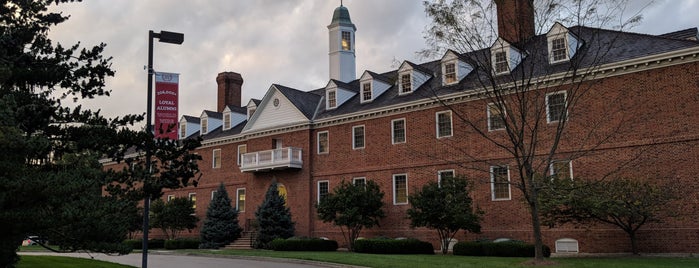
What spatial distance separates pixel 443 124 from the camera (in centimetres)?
2875

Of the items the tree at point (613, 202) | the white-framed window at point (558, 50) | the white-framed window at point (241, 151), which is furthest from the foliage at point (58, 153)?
the white-framed window at point (241, 151)

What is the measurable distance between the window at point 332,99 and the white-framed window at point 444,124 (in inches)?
305

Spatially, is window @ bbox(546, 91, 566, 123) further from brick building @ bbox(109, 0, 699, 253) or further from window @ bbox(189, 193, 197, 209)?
window @ bbox(189, 193, 197, 209)

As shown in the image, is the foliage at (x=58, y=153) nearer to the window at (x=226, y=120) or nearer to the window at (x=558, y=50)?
the window at (x=558, y=50)

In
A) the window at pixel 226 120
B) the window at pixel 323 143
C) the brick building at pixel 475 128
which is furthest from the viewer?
the window at pixel 226 120

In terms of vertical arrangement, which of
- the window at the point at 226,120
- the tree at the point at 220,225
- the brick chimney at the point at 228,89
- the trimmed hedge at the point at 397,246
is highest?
the brick chimney at the point at 228,89

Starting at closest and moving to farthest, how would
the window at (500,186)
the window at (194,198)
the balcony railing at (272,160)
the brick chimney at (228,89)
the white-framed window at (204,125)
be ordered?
1. the window at (500,186)
2. the balcony railing at (272,160)
3. the window at (194,198)
4. the white-framed window at (204,125)
5. the brick chimney at (228,89)

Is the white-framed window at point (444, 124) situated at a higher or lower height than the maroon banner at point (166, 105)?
higher

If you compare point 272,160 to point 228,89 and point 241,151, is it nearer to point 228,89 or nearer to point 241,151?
point 241,151

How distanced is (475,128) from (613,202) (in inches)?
198

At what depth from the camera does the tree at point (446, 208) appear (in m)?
24.9

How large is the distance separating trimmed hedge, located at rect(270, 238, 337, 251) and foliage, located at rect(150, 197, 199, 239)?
1131 centimetres

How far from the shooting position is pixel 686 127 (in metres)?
21.8

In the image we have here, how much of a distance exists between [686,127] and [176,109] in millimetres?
17975
